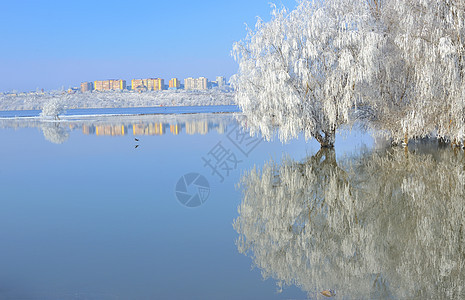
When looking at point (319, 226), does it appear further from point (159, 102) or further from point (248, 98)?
point (159, 102)

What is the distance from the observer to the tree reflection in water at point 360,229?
4.52 meters

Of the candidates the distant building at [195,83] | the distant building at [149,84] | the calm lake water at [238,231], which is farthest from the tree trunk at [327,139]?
the distant building at [149,84]

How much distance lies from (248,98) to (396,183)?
25.5ft

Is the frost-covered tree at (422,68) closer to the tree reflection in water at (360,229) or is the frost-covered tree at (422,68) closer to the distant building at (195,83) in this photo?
the tree reflection in water at (360,229)

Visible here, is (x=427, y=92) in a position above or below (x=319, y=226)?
above

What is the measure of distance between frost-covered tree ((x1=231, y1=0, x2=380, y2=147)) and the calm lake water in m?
3.42

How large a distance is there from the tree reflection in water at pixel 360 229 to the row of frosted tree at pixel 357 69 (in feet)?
12.2

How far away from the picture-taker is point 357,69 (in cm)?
1459

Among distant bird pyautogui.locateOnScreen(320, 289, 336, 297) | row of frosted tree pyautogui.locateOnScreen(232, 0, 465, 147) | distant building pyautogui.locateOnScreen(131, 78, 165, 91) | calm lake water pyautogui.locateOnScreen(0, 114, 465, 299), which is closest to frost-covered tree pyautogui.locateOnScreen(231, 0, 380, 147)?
row of frosted tree pyautogui.locateOnScreen(232, 0, 465, 147)

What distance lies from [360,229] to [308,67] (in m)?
10.0

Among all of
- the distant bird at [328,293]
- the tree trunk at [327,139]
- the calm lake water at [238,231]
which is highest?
the tree trunk at [327,139]

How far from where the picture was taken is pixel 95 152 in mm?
17344

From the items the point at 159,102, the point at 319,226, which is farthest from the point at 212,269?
the point at 159,102

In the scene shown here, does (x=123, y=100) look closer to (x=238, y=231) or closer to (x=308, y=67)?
(x=308, y=67)
